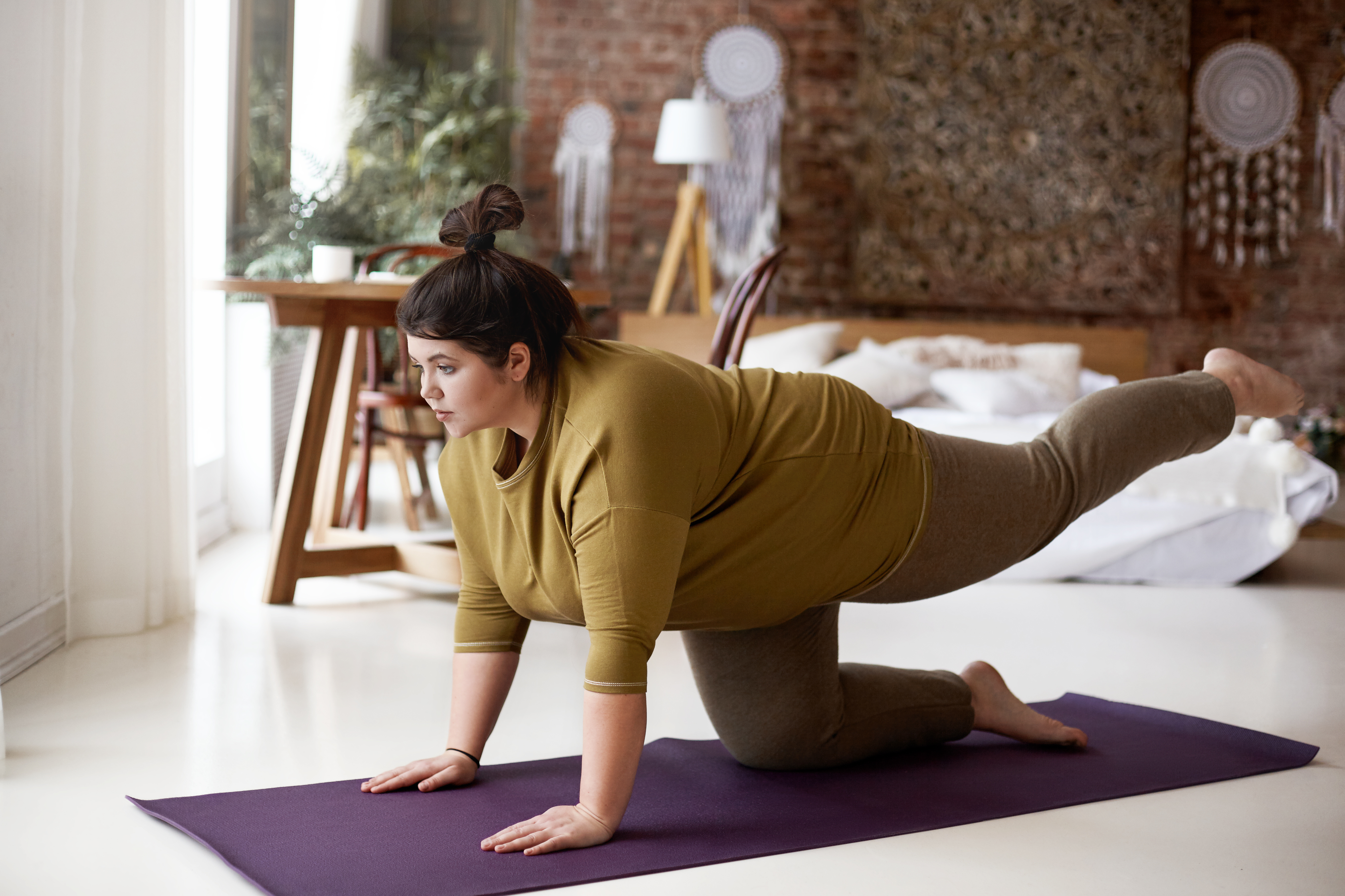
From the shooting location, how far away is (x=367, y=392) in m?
3.59

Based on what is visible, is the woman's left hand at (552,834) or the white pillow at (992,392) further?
the white pillow at (992,392)

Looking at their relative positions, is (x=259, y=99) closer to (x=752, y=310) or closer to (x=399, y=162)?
(x=399, y=162)

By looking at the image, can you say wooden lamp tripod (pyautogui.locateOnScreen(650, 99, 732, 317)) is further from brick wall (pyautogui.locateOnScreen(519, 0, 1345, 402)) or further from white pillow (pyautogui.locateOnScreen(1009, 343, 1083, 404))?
white pillow (pyautogui.locateOnScreen(1009, 343, 1083, 404))

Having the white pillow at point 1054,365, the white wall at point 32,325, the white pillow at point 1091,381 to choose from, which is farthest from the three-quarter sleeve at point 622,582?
the white pillow at point 1091,381

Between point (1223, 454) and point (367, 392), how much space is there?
2.46m

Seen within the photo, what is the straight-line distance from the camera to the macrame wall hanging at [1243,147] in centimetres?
593

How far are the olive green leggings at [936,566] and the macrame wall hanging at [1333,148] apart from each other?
4.91m

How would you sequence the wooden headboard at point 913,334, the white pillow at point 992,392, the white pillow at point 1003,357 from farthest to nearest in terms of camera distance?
the wooden headboard at point 913,334 < the white pillow at point 1003,357 < the white pillow at point 992,392

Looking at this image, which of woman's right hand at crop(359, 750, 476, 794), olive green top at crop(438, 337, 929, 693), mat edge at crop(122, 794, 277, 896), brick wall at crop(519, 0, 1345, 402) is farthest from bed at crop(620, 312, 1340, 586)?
brick wall at crop(519, 0, 1345, 402)

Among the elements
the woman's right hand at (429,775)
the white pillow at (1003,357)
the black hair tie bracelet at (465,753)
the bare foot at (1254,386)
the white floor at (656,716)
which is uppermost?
the bare foot at (1254,386)

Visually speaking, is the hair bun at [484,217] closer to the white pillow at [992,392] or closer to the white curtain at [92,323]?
the white curtain at [92,323]

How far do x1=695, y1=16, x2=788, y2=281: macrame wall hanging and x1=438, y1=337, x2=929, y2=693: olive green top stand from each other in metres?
4.17

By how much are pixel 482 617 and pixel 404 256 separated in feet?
6.74

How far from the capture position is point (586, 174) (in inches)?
229
